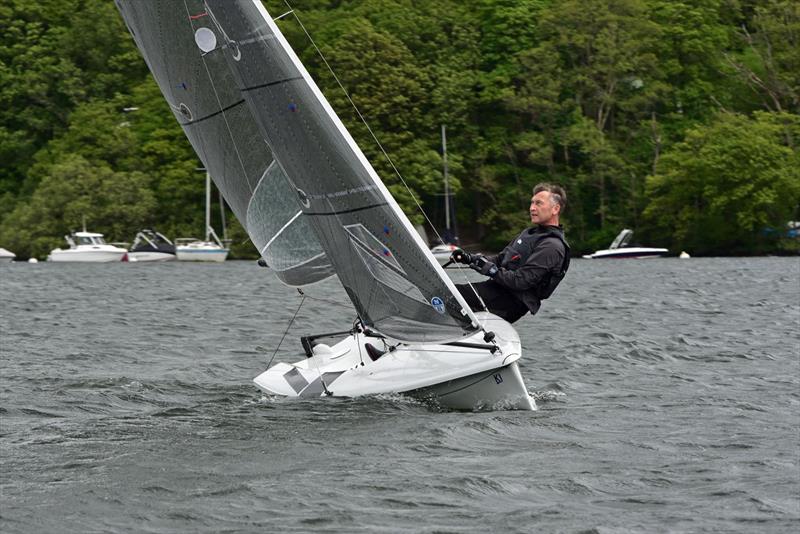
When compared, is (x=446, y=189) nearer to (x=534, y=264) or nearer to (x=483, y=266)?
(x=534, y=264)

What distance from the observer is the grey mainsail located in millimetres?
11578

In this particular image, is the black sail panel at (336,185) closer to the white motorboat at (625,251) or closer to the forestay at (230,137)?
the forestay at (230,137)

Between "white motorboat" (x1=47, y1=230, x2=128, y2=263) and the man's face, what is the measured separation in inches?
2156

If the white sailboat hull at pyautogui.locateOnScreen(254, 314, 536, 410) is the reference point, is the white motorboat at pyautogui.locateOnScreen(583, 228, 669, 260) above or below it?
below

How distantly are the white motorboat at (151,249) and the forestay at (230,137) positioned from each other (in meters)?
53.3

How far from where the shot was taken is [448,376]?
38.4 feet

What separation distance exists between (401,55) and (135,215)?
51.6 feet

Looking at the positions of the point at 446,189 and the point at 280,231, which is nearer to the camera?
the point at 280,231

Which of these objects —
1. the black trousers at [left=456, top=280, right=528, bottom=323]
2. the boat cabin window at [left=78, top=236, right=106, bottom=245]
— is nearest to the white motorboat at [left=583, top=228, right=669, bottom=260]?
the boat cabin window at [left=78, top=236, right=106, bottom=245]

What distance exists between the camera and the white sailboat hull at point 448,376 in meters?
11.7

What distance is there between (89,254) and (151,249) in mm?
3055

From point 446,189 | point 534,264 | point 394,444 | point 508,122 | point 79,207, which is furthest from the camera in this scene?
point 508,122

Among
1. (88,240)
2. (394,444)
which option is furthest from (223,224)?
(394,444)

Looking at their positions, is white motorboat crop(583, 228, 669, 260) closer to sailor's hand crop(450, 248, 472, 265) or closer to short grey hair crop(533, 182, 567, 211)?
short grey hair crop(533, 182, 567, 211)
